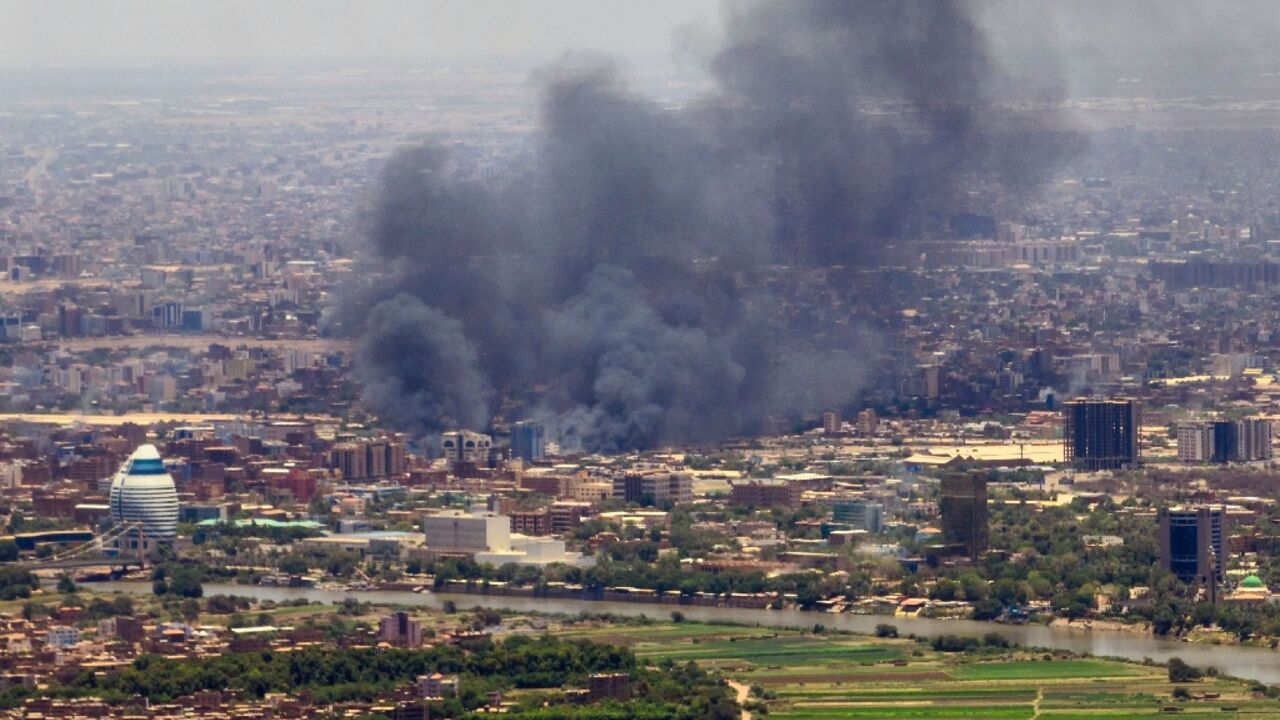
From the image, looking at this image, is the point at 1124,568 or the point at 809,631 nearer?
the point at 809,631

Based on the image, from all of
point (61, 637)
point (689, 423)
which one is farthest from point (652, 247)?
point (61, 637)

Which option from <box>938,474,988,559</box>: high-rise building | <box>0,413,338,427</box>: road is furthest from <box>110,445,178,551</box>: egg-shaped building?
<box>0,413,338,427</box>: road

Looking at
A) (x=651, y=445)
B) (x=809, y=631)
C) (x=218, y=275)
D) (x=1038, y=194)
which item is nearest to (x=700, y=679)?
(x=809, y=631)

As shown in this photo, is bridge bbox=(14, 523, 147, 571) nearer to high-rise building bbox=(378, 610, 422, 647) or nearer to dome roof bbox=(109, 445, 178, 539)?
dome roof bbox=(109, 445, 178, 539)

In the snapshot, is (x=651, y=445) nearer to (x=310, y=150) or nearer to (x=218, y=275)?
(x=218, y=275)

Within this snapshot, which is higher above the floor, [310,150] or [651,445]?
[310,150]

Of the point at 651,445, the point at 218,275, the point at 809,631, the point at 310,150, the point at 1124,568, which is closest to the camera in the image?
the point at 809,631

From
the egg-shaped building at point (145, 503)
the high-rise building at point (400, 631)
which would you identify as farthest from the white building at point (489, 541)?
the high-rise building at point (400, 631)
